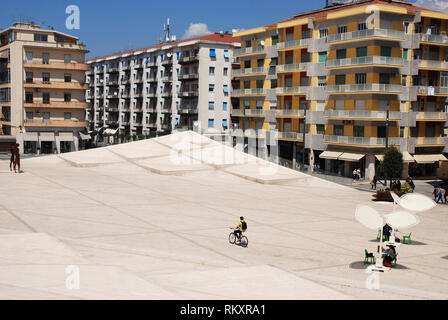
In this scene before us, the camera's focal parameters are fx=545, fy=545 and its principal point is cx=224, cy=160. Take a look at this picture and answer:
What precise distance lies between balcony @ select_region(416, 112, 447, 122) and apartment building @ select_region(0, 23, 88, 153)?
4540 centimetres

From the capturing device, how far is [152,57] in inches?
4060

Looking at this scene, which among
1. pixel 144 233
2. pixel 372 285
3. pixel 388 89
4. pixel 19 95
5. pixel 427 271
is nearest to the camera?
pixel 372 285

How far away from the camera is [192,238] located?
908 inches

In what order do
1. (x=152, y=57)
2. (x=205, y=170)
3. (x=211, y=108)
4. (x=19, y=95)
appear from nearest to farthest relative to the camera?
(x=205, y=170), (x=19, y=95), (x=211, y=108), (x=152, y=57)

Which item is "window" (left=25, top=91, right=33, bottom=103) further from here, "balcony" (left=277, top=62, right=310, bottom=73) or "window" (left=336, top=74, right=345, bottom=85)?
"window" (left=336, top=74, right=345, bottom=85)

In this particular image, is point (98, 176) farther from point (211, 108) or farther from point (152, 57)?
point (152, 57)

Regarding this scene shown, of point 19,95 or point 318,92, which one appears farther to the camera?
point 19,95

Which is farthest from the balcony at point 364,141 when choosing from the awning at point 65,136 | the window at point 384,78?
the awning at point 65,136

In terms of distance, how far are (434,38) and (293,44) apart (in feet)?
51.9

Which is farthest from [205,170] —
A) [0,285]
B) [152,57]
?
[152,57]

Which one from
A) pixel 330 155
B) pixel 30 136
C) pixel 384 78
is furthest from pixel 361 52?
pixel 30 136

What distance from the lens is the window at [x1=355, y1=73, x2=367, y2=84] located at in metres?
55.6

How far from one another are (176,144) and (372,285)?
41.6 metres

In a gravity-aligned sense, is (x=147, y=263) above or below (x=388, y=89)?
below
